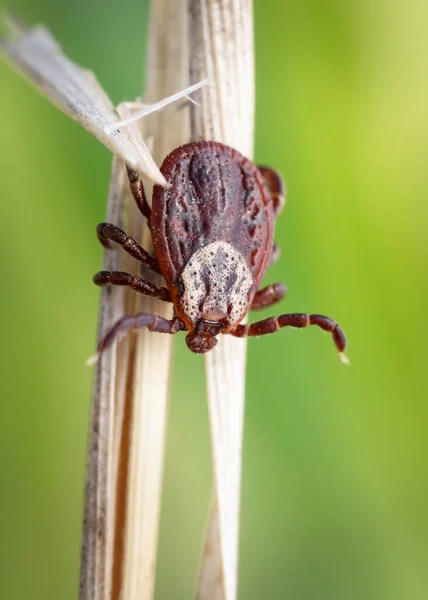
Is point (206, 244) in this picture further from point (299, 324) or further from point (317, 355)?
point (317, 355)

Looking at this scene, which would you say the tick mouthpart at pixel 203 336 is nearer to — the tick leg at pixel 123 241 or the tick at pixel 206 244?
the tick at pixel 206 244

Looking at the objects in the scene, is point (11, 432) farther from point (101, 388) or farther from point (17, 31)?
point (17, 31)

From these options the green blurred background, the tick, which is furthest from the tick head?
the green blurred background

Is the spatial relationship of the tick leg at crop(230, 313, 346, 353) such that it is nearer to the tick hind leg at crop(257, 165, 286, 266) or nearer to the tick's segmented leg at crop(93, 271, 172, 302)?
the tick hind leg at crop(257, 165, 286, 266)

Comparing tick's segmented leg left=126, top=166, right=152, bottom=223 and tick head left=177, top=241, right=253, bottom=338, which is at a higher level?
tick's segmented leg left=126, top=166, right=152, bottom=223

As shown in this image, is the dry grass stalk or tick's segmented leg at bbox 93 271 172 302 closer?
the dry grass stalk

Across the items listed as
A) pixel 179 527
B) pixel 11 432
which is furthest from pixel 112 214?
pixel 179 527

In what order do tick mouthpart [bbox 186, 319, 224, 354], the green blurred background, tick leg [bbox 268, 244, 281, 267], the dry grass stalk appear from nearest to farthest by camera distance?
the dry grass stalk → tick mouthpart [bbox 186, 319, 224, 354] → tick leg [bbox 268, 244, 281, 267] → the green blurred background
